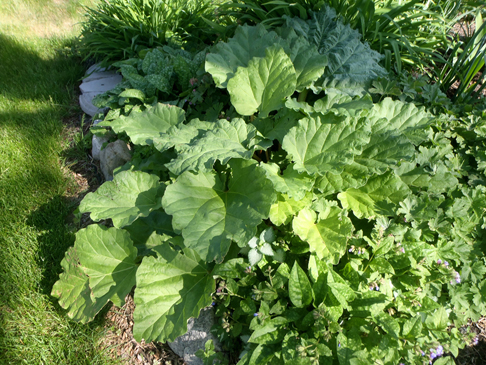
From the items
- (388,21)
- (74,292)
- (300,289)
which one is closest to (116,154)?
(74,292)

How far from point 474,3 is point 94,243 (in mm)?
3216

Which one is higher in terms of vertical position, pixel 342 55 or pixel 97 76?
pixel 342 55

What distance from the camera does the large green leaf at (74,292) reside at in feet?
6.11

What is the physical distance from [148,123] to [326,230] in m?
1.27

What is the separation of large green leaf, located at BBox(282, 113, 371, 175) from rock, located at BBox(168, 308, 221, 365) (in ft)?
3.33

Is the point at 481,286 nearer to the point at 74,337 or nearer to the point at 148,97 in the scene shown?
the point at 74,337

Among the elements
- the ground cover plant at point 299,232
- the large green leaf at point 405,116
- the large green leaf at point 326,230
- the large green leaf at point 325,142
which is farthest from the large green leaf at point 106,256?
the large green leaf at point 405,116

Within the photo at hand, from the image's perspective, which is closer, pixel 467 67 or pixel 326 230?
pixel 326 230

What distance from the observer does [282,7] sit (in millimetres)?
2688

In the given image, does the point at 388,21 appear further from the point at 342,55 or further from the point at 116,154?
the point at 116,154

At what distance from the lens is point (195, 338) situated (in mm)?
Result: 1865

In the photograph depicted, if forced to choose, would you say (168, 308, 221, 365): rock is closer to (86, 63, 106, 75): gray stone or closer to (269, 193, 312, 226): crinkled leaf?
(269, 193, 312, 226): crinkled leaf

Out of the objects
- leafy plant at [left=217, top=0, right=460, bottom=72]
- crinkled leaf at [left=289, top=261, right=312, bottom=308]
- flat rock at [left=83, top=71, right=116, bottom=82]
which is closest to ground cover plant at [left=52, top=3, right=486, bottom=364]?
crinkled leaf at [left=289, top=261, right=312, bottom=308]

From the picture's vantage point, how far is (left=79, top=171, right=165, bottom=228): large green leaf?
1867 mm
